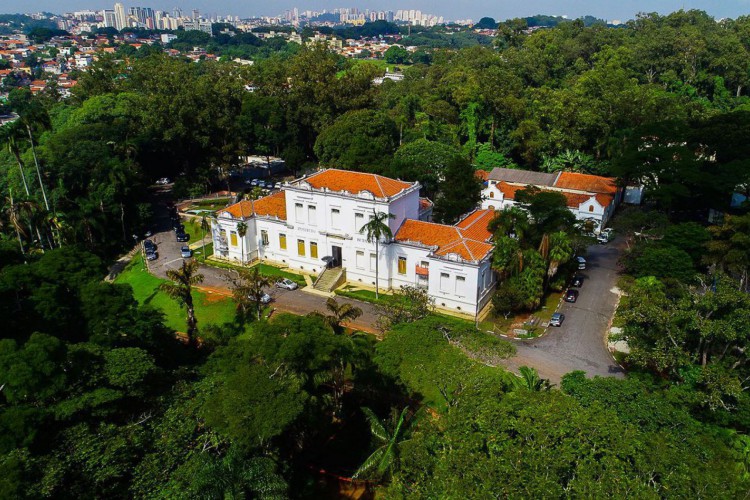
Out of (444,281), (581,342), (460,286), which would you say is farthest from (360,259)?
(581,342)

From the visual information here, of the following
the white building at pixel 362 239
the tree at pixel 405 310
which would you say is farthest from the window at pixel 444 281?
the tree at pixel 405 310

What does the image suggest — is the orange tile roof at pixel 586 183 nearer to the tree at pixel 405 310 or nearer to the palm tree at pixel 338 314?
the tree at pixel 405 310

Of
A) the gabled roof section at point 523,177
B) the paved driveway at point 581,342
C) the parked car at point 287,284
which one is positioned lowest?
the parked car at point 287,284

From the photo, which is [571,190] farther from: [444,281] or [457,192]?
[444,281]

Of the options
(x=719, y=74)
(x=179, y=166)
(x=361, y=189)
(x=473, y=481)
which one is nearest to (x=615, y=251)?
(x=361, y=189)

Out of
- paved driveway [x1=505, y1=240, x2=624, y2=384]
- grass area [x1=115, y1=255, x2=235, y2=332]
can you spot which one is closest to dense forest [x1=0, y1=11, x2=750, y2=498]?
grass area [x1=115, y1=255, x2=235, y2=332]

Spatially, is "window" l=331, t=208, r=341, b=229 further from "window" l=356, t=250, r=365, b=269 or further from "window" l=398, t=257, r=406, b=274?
"window" l=398, t=257, r=406, b=274
